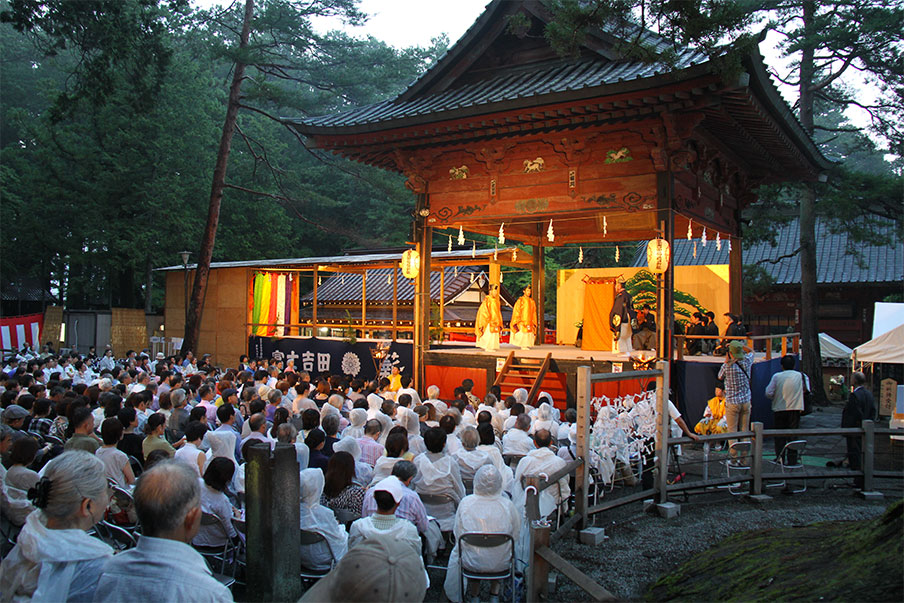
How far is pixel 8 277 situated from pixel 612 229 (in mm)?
23851

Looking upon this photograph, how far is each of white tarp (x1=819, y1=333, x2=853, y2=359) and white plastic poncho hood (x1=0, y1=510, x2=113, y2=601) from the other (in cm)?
2028

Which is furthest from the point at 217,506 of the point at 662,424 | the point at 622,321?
the point at 622,321

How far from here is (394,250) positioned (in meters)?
26.4

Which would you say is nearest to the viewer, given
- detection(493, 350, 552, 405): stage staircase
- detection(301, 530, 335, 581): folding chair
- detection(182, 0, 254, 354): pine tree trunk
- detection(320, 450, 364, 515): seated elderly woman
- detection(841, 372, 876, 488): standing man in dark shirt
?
detection(301, 530, 335, 581): folding chair

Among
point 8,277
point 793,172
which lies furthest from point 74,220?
point 793,172

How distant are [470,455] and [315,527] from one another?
5.71ft

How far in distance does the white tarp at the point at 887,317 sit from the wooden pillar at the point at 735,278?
3376mm

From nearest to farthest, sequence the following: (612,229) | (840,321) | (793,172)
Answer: (793,172) < (612,229) < (840,321)

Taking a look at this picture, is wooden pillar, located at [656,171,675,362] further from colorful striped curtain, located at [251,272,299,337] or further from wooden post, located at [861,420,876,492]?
colorful striped curtain, located at [251,272,299,337]

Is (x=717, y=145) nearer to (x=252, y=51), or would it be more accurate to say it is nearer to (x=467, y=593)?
(x=467, y=593)

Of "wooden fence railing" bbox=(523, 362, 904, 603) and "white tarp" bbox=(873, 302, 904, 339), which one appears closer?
"wooden fence railing" bbox=(523, 362, 904, 603)

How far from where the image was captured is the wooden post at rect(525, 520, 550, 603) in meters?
3.67

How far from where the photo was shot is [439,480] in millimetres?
5109

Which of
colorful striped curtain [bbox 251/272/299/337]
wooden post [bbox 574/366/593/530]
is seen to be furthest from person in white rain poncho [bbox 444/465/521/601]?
colorful striped curtain [bbox 251/272/299/337]
